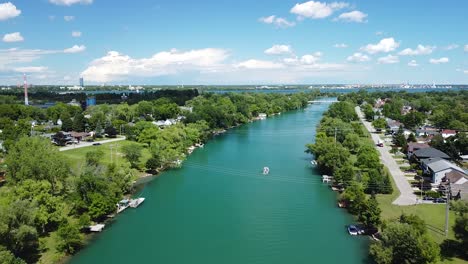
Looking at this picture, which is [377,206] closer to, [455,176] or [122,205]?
[455,176]

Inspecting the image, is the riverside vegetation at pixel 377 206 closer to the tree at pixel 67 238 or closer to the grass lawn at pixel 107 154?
the tree at pixel 67 238

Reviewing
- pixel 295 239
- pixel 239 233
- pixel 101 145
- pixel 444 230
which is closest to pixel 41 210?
pixel 239 233

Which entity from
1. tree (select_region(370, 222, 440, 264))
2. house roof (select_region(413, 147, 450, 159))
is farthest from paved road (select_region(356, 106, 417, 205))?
tree (select_region(370, 222, 440, 264))

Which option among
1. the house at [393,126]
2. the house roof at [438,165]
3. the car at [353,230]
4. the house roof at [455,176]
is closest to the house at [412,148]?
the house roof at [438,165]

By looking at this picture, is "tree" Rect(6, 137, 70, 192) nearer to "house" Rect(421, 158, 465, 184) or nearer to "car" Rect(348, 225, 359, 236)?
"car" Rect(348, 225, 359, 236)

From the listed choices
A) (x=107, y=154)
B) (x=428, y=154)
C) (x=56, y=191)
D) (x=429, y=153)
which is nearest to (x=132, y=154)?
(x=107, y=154)

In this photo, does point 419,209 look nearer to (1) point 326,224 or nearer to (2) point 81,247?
(1) point 326,224
